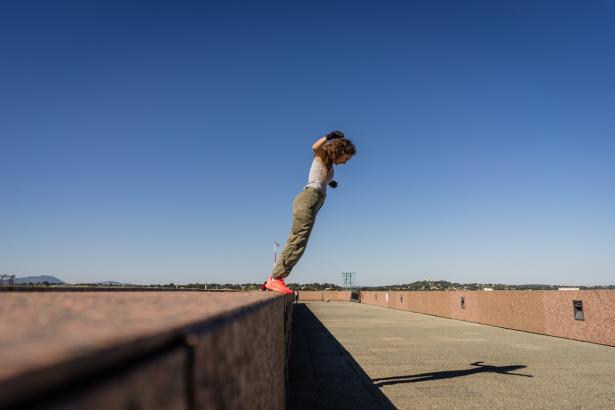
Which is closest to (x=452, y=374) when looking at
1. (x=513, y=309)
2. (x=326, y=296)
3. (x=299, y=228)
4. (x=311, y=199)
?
(x=299, y=228)

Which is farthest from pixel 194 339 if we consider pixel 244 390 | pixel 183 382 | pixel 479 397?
pixel 479 397

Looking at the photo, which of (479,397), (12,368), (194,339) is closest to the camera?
(12,368)

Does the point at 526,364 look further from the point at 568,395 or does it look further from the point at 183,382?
the point at 183,382

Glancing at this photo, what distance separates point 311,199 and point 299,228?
320mm

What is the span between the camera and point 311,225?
4215 millimetres

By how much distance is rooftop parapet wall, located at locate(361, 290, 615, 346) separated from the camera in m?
7.51

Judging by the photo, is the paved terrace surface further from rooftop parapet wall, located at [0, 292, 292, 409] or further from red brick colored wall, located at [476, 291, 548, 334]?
rooftop parapet wall, located at [0, 292, 292, 409]

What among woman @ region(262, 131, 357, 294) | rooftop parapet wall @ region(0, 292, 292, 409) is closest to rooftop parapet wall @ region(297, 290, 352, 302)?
woman @ region(262, 131, 357, 294)

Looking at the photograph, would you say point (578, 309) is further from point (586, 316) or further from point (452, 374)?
point (452, 374)

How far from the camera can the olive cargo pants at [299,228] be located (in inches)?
164

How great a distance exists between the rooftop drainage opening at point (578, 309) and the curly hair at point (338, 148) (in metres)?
6.59

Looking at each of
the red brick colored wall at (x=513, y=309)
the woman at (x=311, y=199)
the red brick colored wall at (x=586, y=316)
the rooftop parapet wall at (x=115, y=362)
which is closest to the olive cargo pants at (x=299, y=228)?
the woman at (x=311, y=199)

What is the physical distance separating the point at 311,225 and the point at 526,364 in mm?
3594

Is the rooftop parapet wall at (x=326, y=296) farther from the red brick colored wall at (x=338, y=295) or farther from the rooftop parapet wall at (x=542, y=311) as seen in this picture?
the rooftop parapet wall at (x=542, y=311)
